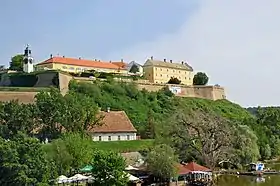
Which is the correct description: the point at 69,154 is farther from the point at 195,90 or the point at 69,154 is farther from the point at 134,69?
the point at 134,69

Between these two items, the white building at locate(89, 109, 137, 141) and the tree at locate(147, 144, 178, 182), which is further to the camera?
the white building at locate(89, 109, 137, 141)

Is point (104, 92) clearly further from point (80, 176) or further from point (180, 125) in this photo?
point (80, 176)

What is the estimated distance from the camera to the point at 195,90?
111 meters

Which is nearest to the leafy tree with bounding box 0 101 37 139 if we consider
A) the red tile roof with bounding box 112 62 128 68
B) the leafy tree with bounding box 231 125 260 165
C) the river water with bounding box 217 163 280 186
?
the river water with bounding box 217 163 280 186

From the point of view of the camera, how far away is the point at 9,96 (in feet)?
240

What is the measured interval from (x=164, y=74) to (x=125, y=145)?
185ft

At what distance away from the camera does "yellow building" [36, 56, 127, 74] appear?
325 feet

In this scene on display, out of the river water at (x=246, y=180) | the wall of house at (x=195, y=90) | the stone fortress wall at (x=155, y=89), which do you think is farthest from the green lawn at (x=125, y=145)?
the wall of house at (x=195, y=90)

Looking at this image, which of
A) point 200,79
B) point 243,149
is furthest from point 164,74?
point 243,149

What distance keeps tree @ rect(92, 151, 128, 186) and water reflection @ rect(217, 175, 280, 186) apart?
15800 millimetres

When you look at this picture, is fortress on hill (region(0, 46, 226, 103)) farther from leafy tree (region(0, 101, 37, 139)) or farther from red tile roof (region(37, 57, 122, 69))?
leafy tree (region(0, 101, 37, 139))

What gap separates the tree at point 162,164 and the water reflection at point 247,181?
22.1ft

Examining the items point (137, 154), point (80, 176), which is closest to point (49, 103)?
point (137, 154)

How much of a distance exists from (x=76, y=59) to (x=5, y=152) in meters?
75.0
